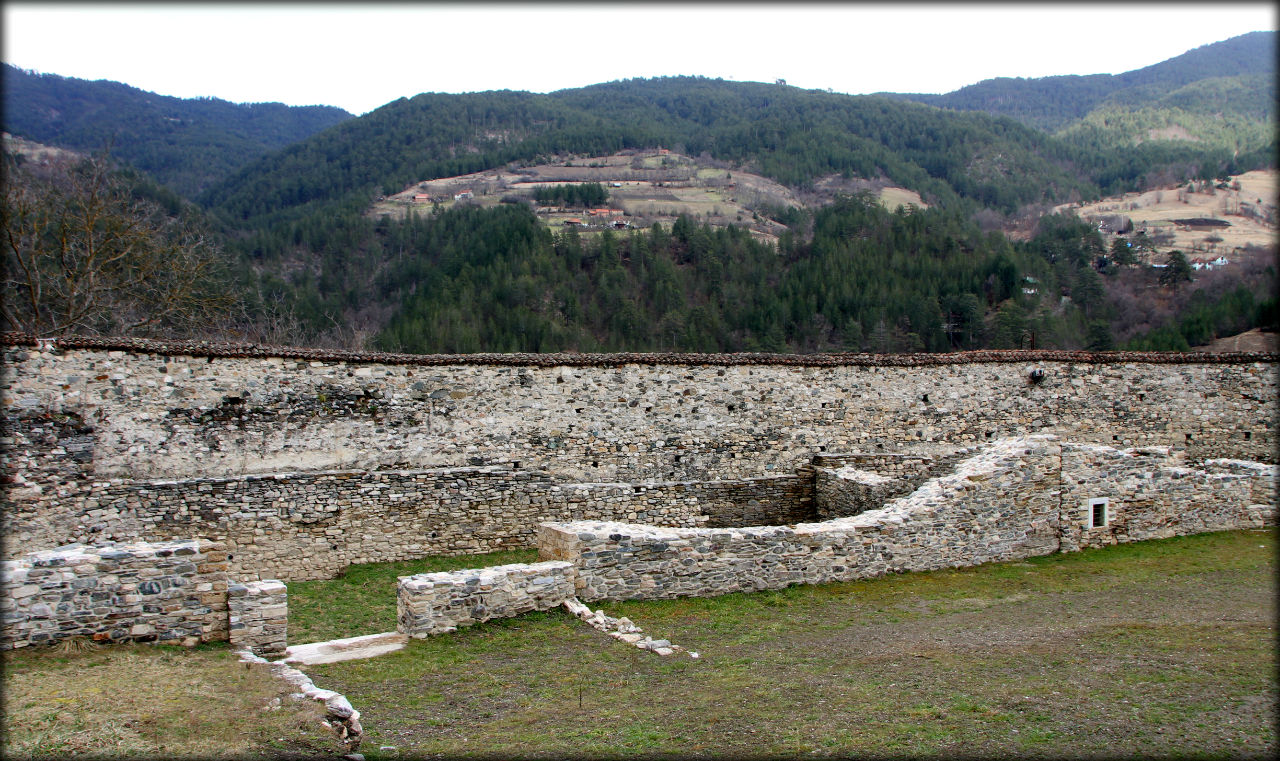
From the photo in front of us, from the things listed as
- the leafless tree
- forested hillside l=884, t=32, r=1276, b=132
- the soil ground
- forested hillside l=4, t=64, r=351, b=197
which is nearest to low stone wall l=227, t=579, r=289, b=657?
the leafless tree

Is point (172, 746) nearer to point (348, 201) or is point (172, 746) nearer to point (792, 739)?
point (792, 739)

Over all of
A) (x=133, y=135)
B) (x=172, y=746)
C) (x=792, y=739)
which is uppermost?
(x=133, y=135)

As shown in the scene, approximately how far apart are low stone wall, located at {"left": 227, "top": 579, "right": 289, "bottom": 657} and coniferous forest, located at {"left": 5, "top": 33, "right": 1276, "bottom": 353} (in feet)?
62.2

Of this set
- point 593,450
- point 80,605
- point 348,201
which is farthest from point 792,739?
point 348,201

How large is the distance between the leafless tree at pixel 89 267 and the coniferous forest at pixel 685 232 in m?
0.88

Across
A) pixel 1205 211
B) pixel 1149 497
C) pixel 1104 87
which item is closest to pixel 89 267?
pixel 1149 497

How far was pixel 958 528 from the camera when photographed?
15312 mm

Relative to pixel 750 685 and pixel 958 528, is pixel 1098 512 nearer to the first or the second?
pixel 958 528

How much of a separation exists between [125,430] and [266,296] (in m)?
41.1

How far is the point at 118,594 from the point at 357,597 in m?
4.61

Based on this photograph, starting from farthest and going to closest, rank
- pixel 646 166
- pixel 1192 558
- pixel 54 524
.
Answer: pixel 646 166
pixel 1192 558
pixel 54 524

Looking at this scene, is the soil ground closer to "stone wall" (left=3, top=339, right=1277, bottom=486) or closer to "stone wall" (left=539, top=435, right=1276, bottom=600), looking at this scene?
"stone wall" (left=3, top=339, right=1277, bottom=486)

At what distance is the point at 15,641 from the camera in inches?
349

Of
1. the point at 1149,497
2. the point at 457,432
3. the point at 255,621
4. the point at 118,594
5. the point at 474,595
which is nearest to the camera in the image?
the point at 118,594
